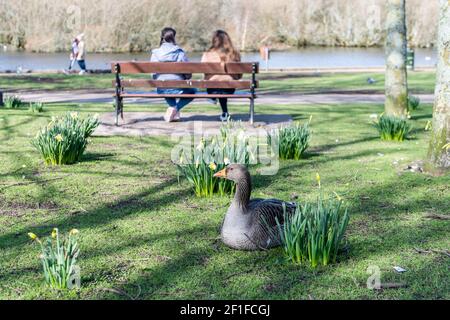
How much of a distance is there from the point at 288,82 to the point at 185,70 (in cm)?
1078

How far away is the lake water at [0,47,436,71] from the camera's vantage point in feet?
96.1

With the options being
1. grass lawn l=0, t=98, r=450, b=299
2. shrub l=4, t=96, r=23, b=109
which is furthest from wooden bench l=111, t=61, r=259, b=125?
shrub l=4, t=96, r=23, b=109

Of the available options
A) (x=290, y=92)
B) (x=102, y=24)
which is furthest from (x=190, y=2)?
(x=290, y=92)

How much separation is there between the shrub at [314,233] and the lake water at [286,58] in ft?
80.4

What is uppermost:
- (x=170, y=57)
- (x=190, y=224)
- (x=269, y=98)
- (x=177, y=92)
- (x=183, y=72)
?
(x=170, y=57)

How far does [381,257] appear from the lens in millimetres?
4301

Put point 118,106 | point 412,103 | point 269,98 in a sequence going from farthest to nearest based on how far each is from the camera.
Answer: point 269,98, point 412,103, point 118,106

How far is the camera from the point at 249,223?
4.35 m

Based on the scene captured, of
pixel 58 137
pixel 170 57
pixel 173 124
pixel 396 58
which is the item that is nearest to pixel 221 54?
pixel 170 57

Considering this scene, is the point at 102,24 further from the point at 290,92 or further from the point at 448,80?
the point at 448,80

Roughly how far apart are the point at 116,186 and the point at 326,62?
26.9 meters

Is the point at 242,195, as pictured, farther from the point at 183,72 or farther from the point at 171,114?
the point at 171,114

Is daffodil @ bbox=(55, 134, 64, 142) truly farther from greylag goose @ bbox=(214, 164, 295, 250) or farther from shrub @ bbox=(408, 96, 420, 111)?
shrub @ bbox=(408, 96, 420, 111)

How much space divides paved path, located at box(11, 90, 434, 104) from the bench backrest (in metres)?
3.87
